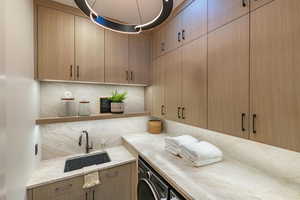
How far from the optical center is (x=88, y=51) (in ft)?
5.75

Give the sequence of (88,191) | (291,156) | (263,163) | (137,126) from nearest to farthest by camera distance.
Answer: (291,156), (263,163), (88,191), (137,126)

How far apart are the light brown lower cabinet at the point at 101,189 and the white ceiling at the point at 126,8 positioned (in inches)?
77.0

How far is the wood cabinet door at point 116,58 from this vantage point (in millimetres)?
1889

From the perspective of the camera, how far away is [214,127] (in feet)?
3.91

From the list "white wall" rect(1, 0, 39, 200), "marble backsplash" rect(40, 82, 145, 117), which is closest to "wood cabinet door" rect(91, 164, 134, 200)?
"white wall" rect(1, 0, 39, 200)

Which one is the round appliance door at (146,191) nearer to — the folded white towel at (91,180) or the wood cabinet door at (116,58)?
the folded white towel at (91,180)

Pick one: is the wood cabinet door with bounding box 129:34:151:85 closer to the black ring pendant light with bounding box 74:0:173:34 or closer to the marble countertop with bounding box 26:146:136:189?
the black ring pendant light with bounding box 74:0:173:34

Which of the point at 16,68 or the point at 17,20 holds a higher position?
the point at 17,20

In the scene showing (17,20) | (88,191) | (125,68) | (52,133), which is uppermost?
(17,20)

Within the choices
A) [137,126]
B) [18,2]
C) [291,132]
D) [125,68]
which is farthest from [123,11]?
[291,132]

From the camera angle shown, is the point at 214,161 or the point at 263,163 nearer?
the point at 263,163

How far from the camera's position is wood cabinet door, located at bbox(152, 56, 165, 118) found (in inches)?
75.2

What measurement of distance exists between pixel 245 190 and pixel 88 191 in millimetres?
1488

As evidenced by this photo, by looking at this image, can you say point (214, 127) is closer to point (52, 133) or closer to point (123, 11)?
point (123, 11)
